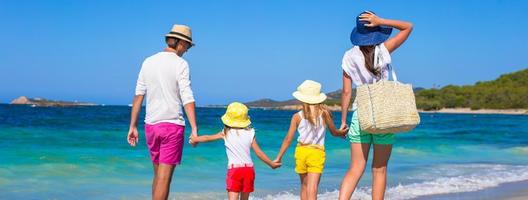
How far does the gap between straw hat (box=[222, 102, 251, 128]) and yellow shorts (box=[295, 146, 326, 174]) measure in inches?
21.1

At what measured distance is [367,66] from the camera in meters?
5.22

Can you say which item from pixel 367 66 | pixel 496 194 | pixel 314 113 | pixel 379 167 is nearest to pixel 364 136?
pixel 379 167

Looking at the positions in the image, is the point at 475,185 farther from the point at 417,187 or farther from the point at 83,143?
the point at 83,143

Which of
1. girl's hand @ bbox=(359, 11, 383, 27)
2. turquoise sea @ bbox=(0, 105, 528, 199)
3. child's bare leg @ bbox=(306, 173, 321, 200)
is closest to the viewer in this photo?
girl's hand @ bbox=(359, 11, 383, 27)

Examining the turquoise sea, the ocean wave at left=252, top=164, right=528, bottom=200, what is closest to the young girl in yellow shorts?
the ocean wave at left=252, top=164, right=528, bottom=200

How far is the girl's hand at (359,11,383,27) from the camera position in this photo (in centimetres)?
513

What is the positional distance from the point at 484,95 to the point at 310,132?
10282cm

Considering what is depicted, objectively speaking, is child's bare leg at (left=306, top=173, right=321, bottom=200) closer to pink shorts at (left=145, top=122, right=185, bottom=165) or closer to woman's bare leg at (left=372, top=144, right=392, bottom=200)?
woman's bare leg at (left=372, top=144, right=392, bottom=200)

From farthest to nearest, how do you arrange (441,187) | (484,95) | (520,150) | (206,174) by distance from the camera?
(484,95), (520,150), (206,174), (441,187)

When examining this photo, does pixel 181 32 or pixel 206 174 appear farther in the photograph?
pixel 206 174

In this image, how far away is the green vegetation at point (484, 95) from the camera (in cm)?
9956

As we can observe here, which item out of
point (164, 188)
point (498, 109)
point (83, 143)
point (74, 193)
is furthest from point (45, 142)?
point (498, 109)

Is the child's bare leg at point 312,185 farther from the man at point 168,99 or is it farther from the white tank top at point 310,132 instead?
the man at point 168,99

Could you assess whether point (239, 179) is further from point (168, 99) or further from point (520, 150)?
point (520, 150)
